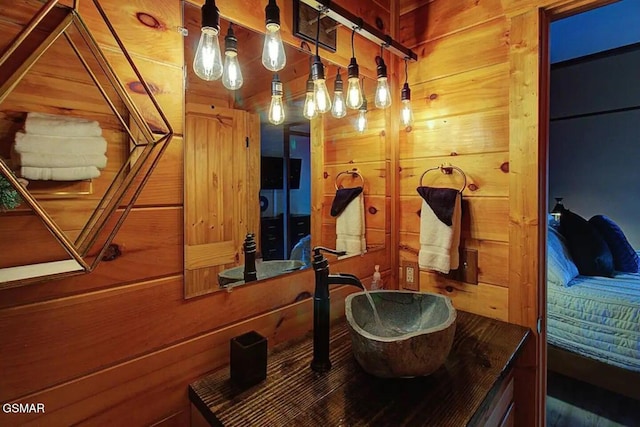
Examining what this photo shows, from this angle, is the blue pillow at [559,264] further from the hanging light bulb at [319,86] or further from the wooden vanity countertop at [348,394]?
the hanging light bulb at [319,86]

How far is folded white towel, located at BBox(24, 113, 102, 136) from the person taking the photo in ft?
1.90

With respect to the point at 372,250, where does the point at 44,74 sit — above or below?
above

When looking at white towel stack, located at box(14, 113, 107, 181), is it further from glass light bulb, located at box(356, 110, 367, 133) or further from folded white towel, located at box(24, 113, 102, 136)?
glass light bulb, located at box(356, 110, 367, 133)

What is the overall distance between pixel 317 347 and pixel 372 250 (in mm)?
631

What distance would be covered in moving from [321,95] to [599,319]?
212 cm

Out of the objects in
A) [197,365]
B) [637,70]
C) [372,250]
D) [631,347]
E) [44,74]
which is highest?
[637,70]

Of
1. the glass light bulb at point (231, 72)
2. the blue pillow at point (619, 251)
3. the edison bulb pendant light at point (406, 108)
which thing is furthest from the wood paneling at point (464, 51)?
the blue pillow at point (619, 251)

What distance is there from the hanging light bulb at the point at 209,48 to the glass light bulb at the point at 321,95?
1.20 feet

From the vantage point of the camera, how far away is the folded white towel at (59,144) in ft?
1.86

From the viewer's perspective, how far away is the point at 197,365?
81cm

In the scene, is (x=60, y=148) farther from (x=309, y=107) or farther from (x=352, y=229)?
(x=352, y=229)

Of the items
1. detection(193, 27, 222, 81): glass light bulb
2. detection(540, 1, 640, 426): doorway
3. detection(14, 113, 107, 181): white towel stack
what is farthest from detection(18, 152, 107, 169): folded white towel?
detection(540, 1, 640, 426): doorway

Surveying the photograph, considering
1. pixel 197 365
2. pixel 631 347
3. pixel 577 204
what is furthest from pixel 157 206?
pixel 577 204

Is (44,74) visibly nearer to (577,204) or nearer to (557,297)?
(557,297)
